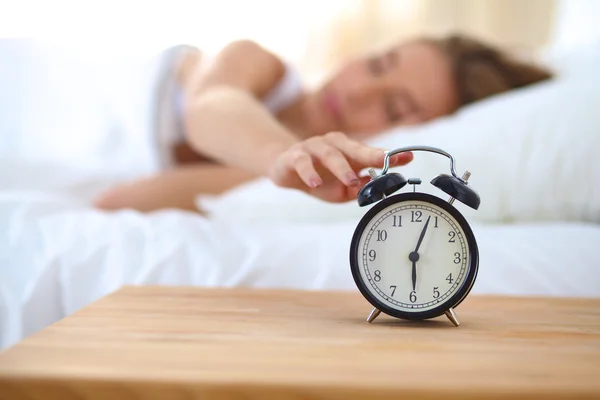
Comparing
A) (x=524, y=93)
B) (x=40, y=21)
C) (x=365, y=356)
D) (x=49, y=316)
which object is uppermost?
(x=40, y=21)

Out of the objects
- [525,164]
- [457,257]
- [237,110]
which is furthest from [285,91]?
[457,257]

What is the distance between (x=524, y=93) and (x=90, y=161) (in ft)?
3.65

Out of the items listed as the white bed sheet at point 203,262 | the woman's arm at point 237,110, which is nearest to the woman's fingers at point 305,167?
the woman's arm at point 237,110

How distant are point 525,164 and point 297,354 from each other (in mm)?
772

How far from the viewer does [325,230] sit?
1.10m

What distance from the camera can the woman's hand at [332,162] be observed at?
74cm

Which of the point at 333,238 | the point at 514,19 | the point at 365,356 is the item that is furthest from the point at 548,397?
the point at 514,19

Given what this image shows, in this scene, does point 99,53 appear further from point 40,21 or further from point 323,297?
point 323,297

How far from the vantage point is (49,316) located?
3.14ft

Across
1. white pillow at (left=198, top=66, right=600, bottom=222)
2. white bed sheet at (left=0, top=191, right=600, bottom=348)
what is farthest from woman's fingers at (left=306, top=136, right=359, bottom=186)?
white pillow at (left=198, top=66, right=600, bottom=222)

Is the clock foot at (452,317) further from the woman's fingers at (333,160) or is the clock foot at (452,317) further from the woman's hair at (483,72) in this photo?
the woman's hair at (483,72)

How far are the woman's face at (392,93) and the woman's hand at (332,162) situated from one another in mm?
791

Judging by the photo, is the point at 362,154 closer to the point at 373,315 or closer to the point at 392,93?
the point at 373,315

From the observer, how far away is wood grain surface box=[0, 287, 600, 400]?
1.58 feet
